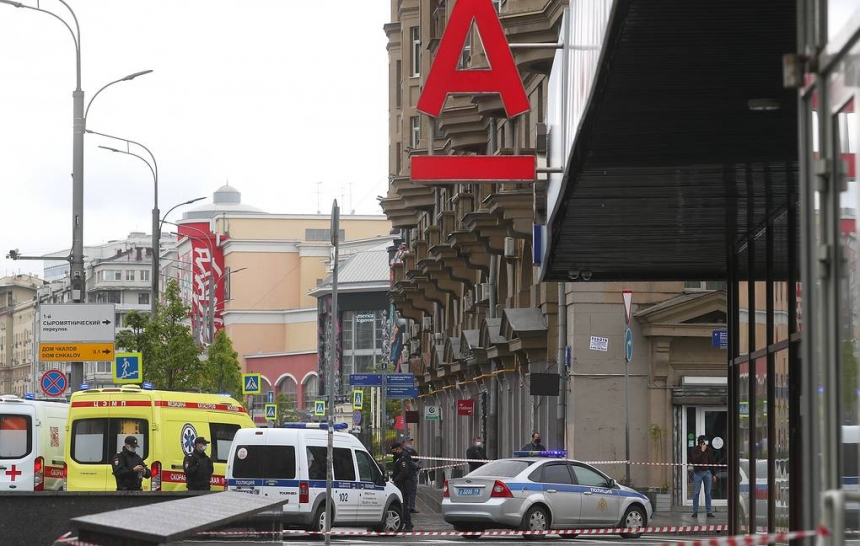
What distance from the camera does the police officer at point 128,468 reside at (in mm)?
26312

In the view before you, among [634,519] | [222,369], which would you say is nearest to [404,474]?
[634,519]

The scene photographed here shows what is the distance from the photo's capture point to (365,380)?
39344 mm

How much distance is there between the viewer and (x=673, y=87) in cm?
892

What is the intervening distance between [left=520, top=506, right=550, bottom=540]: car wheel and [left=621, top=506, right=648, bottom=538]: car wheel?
1.72 m

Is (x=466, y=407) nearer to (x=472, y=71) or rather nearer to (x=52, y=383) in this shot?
(x=52, y=383)

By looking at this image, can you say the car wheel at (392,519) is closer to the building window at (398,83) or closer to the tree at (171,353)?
the tree at (171,353)

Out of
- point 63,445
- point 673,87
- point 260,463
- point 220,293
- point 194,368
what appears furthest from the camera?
point 220,293

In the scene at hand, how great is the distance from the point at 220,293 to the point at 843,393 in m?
175

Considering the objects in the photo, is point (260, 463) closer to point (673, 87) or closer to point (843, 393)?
point (673, 87)

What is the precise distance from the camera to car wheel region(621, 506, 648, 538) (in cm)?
2855

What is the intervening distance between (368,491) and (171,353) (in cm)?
2890

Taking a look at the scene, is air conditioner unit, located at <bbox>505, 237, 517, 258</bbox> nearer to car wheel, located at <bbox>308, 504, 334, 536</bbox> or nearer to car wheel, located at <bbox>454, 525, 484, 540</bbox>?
car wheel, located at <bbox>454, 525, 484, 540</bbox>

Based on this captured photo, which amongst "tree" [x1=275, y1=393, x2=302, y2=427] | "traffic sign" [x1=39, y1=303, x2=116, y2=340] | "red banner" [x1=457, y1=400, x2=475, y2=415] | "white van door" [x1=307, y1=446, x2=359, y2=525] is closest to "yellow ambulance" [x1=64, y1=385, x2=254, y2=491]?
"white van door" [x1=307, y1=446, x2=359, y2=525]

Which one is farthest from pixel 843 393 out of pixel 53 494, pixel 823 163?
pixel 53 494
